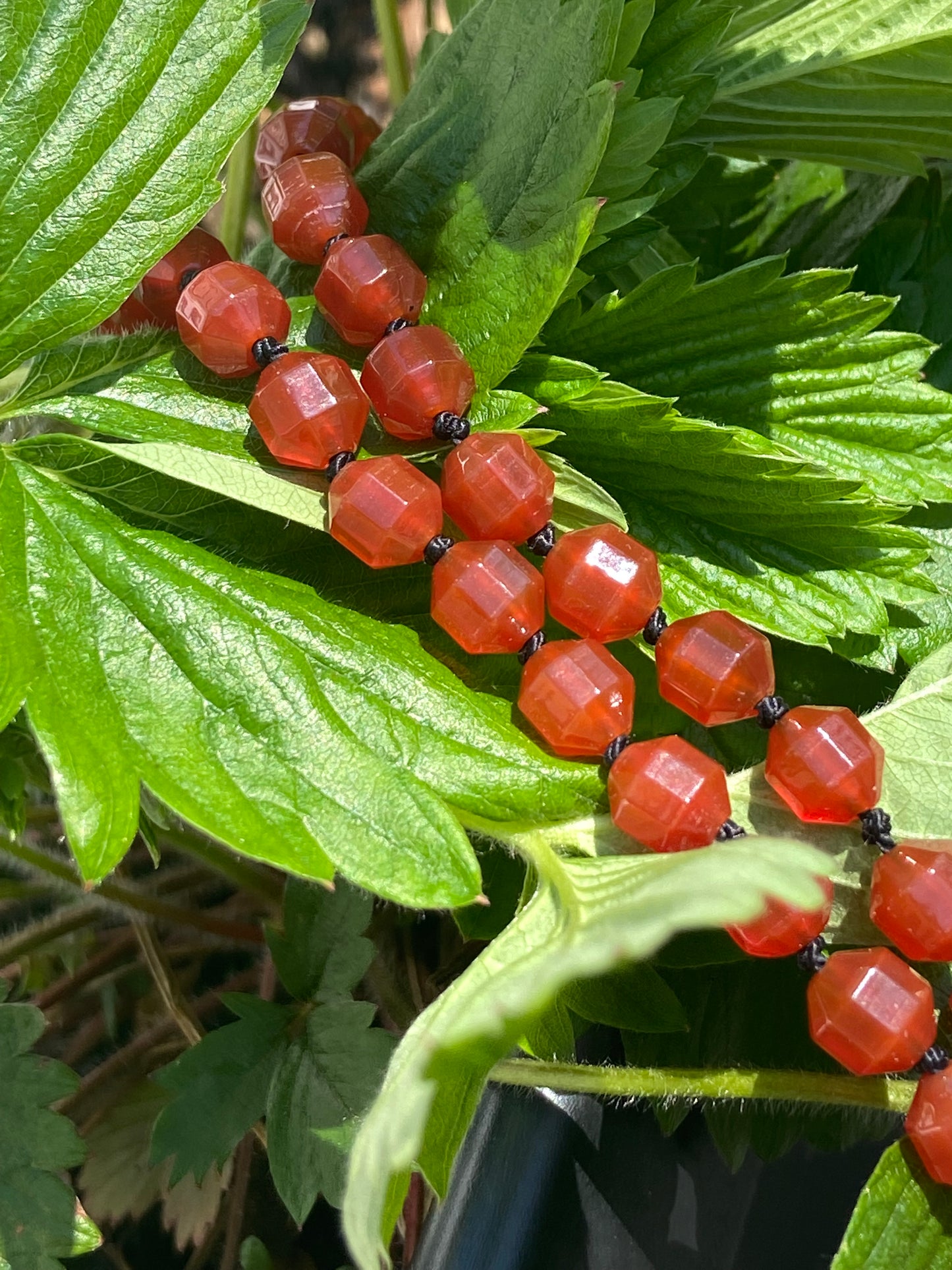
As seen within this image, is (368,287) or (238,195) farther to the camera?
(238,195)

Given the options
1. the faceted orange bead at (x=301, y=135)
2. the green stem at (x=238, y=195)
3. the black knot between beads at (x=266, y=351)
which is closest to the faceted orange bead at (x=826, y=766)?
the black knot between beads at (x=266, y=351)

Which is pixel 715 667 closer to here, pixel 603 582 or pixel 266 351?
pixel 603 582

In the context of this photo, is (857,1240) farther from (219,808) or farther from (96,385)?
(96,385)

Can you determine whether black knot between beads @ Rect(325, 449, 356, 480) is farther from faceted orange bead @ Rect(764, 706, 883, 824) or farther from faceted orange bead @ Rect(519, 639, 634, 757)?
faceted orange bead @ Rect(764, 706, 883, 824)

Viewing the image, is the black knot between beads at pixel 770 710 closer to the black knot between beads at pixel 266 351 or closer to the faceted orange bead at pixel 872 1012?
the faceted orange bead at pixel 872 1012

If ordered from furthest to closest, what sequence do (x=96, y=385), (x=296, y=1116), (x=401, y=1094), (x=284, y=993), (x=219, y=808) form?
(x=284, y=993)
(x=296, y=1116)
(x=96, y=385)
(x=219, y=808)
(x=401, y=1094)

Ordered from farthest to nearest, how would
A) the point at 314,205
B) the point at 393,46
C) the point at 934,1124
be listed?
the point at 393,46
the point at 314,205
the point at 934,1124

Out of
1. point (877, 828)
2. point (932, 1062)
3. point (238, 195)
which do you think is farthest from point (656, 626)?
point (238, 195)

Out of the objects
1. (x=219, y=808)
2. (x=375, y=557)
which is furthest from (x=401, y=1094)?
(x=375, y=557)
